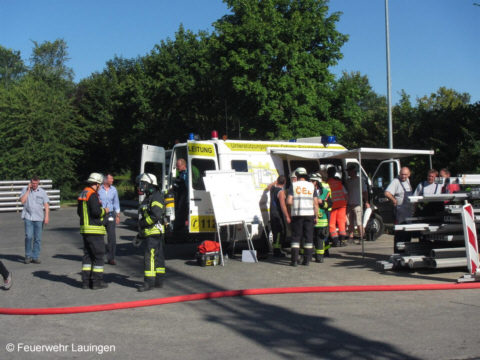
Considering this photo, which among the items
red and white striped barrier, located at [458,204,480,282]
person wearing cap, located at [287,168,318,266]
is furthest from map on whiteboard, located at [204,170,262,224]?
red and white striped barrier, located at [458,204,480,282]

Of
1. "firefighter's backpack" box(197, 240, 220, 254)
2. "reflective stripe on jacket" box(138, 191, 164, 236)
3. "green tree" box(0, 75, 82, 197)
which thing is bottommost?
"firefighter's backpack" box(197, 240, 220, 254)

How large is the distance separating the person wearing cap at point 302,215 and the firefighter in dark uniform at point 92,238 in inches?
146

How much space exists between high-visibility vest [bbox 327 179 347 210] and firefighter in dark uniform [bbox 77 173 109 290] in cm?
637

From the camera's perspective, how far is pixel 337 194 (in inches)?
538

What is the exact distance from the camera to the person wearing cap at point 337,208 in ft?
44.7

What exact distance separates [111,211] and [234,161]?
2.79 m

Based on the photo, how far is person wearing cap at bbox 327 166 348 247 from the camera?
13609mm

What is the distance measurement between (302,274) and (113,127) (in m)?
32.4

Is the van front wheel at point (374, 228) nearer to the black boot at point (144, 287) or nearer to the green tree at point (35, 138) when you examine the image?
the black boot at point (144, 287)

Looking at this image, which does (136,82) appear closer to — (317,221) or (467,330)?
(317,221)

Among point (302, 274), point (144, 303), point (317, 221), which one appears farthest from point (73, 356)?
point (317, 221)

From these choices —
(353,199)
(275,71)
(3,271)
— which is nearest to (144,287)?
(3,271)

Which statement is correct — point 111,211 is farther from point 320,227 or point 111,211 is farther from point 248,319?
point 248,319

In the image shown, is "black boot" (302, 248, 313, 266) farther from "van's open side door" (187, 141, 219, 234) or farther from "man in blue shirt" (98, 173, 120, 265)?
"man in blue shirt" (98, 173, 120, 265)
